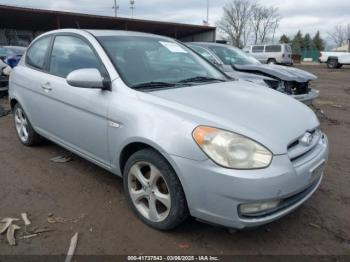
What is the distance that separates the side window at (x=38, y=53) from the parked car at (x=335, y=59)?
27147 millimetres

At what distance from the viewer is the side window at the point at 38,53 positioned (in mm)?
4328

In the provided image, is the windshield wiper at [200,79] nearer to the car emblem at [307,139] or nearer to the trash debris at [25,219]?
the car emblem at [307,139]

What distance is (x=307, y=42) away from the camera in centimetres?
7688

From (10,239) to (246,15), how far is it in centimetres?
7091

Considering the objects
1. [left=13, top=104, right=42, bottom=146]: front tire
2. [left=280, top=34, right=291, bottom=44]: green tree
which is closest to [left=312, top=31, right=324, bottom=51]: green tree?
[left=280, top=34, right=291, bottom=44]: green tree

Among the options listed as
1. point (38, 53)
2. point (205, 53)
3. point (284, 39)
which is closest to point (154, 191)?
point (38, 53)

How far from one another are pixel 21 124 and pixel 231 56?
4.89 m

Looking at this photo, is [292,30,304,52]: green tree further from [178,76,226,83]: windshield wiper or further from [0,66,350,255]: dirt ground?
[0,66,350,255]: dirt ground

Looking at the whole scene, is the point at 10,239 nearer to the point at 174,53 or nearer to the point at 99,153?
the point at 99,153

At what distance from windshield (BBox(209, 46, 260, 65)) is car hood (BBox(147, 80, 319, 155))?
454 centimetres

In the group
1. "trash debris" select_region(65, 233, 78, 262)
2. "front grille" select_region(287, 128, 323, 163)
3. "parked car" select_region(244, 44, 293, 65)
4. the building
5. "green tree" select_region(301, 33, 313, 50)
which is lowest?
"trash debris" select_region(65, 233, 78, 262)

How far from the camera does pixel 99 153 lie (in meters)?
3.32

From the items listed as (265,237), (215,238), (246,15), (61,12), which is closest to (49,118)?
(215,238)

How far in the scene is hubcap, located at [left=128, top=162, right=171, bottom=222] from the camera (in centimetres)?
276
